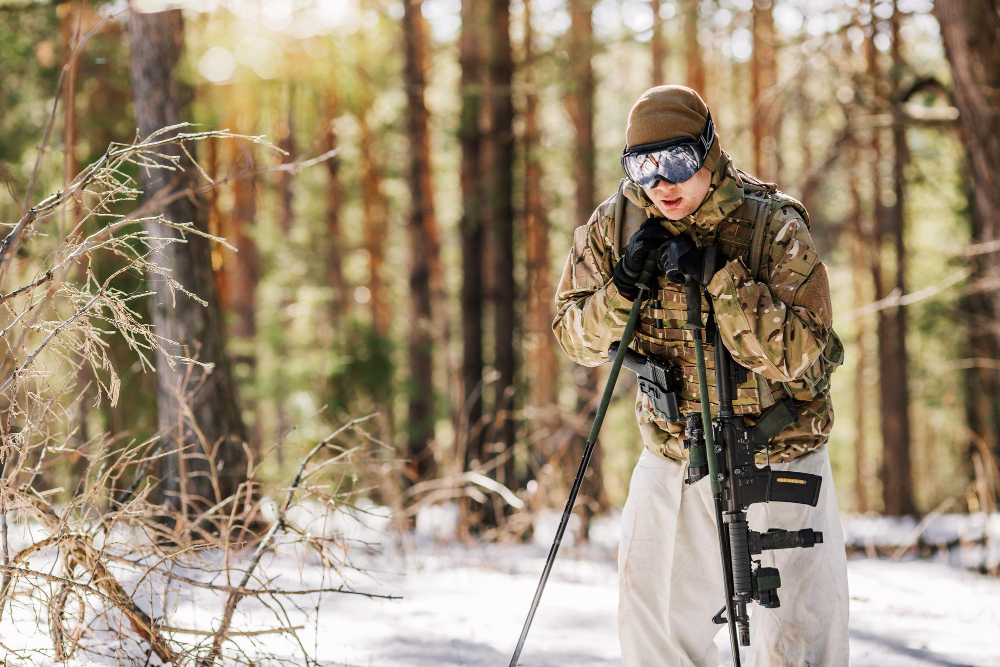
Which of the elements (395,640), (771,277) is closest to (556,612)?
(395,640)

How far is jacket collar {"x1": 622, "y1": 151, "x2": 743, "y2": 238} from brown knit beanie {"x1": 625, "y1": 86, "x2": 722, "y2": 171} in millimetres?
Result: 45

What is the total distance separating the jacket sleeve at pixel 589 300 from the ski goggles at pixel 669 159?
0.29m

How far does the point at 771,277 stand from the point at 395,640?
2238mm

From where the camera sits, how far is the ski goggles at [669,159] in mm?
2572

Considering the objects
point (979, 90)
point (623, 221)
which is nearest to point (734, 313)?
point (623, 221)

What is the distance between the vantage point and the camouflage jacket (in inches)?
98.0

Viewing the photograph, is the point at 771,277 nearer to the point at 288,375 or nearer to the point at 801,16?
the point at 801,16

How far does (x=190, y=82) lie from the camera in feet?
19.6

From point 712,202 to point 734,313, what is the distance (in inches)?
14.1

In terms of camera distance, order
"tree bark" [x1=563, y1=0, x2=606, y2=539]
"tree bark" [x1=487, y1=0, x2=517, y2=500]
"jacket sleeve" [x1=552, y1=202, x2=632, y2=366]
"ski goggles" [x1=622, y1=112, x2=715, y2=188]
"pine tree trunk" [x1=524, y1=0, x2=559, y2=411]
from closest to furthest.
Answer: "ski goggles" [x1=622, y1=112, x2=715, y2=188]
"jacket sleeve" [x1=552, y1=202, x2=632, y2=366]
"tree bark" [x1=563, y1=0, x2=606, y2=539]
"tree bark" [x1=487, y1=0, x2=517, y2=500]
"pine tree trunk" [x1=524, y1=0, x2=559, y2=411]

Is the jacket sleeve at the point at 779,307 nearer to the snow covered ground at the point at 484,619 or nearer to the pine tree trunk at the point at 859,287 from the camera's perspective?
the snow covered ground at the point at 484,619

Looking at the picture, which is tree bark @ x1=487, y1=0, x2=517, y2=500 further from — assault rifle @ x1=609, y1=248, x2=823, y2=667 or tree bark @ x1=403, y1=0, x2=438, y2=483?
assault rifle @ x1=609, y1=248, x2=823, y2=667

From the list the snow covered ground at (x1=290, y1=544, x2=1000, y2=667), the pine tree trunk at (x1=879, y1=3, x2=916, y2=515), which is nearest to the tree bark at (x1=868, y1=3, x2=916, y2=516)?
the pine tree trunk at (x1=879, y1=3, x2=916, y2=515)

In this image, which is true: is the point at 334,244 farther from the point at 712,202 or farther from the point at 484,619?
the point at 712,202
